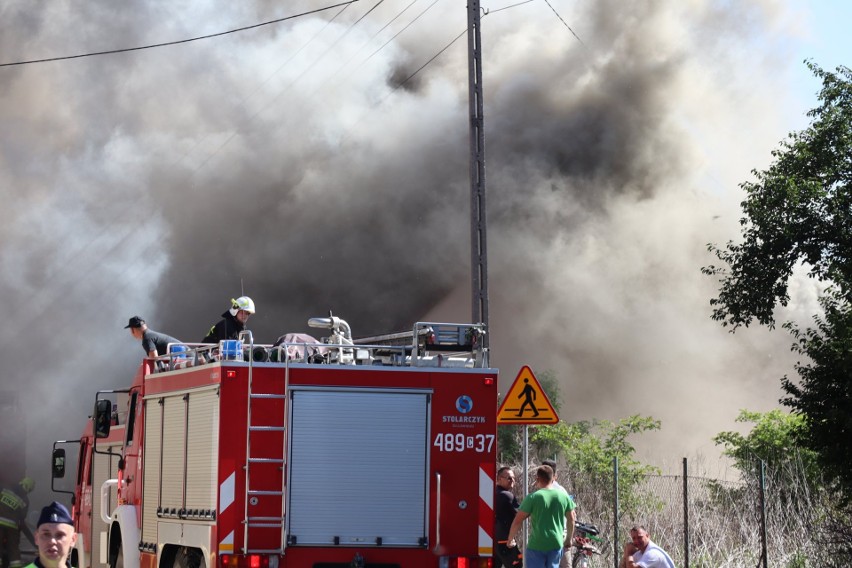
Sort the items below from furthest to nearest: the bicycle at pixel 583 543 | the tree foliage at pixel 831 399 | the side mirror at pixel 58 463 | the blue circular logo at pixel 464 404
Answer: the side mirror at pixel 58 463 < the bicycle at pixel 583 543 < the tree foliage at pixel 831 399 < the blue circular logo at pixel 464 404

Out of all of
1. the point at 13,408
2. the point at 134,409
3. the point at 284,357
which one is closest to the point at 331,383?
the point at 284,357

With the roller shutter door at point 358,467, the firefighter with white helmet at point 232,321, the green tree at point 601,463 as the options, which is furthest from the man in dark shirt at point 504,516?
the green tree at point 601,463

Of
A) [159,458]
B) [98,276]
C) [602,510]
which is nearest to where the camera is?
[159,458]

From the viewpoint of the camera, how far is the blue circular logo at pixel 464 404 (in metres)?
11.2

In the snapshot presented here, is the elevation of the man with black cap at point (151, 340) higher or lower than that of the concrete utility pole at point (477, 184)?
lower

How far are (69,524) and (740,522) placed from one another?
34.6 ft

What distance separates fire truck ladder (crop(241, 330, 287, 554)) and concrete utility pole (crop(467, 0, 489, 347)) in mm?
5734

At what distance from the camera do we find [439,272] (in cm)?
3947

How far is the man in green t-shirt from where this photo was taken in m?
12.2

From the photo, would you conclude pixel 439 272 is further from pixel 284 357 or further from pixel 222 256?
pixel 284 357

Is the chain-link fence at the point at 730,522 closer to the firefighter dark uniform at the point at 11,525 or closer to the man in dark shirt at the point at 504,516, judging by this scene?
the man in dark shirt at the point at 504,516

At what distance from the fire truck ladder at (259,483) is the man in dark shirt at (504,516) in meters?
3.14


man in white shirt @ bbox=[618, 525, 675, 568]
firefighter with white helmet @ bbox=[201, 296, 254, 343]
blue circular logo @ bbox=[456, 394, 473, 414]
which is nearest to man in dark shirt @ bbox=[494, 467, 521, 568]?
man in white shirt @ bbox=[618, 525, 675, 568]

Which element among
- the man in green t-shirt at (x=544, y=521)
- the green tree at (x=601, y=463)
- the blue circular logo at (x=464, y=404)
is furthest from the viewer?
the green tree at (x=601, y=463)
